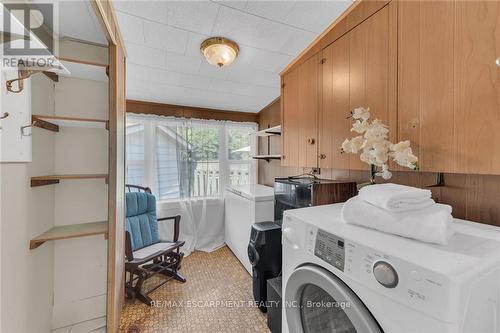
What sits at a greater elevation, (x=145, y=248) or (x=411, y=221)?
(x=411, y=221)

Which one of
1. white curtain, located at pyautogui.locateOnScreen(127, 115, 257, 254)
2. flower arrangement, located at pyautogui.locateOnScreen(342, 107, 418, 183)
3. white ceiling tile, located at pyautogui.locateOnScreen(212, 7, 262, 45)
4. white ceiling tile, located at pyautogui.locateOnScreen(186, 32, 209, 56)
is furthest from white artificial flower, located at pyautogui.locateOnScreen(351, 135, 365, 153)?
white curtain, located at pyautogui.locateOnScreen(127, 115, 257, 254)

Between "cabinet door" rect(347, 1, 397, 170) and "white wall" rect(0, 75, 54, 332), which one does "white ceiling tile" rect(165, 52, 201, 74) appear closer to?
"white wall" rect(0, 75, 54, 332)

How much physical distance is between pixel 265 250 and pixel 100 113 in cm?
162

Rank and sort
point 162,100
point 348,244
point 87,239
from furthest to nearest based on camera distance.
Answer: point 162,100, point 87,239, point 348,244

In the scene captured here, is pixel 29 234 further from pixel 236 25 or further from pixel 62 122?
pixel 236 25

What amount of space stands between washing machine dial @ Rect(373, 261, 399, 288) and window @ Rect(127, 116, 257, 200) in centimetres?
277

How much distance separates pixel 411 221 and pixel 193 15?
5.10ft

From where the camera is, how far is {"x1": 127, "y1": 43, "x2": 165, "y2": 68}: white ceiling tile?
1646mm

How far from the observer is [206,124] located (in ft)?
10.3

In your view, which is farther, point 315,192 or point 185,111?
point 185,111

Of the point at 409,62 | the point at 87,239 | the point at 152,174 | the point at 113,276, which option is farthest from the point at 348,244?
the point at 152,174

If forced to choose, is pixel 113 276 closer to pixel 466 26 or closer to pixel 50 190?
pixel 50 190

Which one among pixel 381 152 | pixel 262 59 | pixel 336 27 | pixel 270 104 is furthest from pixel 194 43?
pixel 270 104

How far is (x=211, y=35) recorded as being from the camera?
1491 millimetres
